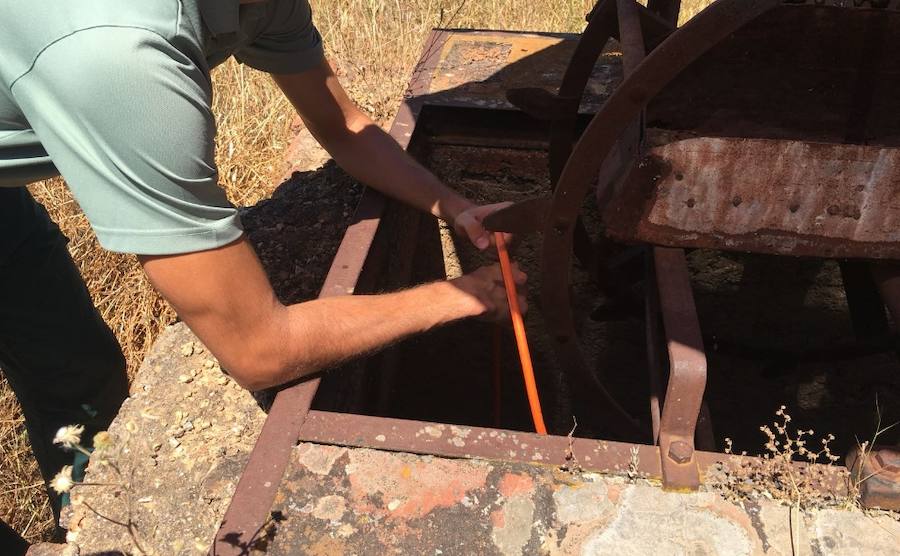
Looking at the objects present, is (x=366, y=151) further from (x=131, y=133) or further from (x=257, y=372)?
(x=131, y=133)

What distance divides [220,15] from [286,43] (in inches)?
24.5

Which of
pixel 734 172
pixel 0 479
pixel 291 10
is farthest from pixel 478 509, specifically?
pixel 0 479

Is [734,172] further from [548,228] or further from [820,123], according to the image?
[820,123]

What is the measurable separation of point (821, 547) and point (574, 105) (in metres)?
1.89

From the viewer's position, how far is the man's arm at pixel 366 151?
2426mm

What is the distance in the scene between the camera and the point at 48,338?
107 inches

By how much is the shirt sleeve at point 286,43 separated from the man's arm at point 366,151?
0.06 m

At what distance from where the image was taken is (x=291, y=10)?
7.19 ft

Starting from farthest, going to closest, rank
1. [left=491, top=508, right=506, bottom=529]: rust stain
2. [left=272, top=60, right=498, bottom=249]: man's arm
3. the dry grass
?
the dry grass, [left=272, top=60, right=498, bottom=249]: man's arm, [left=491, top=508, right=506, bottom=529]: rust stain

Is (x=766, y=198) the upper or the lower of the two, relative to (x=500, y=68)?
upper

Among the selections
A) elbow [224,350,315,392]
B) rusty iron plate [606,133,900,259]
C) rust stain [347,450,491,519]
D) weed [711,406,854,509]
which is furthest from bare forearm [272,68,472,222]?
weed [711,406,854,509]

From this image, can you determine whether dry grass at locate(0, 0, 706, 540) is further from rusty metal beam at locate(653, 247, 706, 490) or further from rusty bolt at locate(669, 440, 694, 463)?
rusty bolt at locate(669, 440, 694, 463)

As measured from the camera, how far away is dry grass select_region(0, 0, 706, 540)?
3455mm

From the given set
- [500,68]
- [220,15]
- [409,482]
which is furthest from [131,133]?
[500,68]
